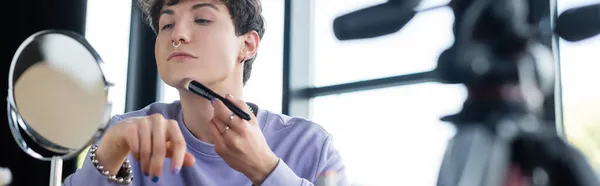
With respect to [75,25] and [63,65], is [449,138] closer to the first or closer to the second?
[63,65]

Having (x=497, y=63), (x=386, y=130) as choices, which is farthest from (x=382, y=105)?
(x=497, y=63)

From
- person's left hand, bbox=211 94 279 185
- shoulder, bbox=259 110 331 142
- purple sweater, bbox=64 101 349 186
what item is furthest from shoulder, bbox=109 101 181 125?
person's left hand, bbox=211 94 279 185

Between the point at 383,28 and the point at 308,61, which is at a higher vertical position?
the point at 383,28

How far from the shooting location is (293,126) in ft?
2.48

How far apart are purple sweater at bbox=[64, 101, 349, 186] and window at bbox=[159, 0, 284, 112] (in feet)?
0.81

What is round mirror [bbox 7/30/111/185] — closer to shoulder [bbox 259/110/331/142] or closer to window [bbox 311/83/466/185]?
shoulder [bbox 259/110/331/142]

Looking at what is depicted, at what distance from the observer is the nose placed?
2.31 ft

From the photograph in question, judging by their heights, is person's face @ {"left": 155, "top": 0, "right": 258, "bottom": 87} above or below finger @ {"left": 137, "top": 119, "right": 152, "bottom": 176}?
above

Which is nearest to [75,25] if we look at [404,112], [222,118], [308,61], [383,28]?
[308,61]

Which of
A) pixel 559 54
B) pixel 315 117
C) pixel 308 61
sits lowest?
pixel 315 117

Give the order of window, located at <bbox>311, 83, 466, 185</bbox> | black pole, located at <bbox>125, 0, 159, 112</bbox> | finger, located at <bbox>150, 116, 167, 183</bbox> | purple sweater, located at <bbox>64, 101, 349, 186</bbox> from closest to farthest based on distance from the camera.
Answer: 1. finger, located at <bbox>150, 116, 167, 183</bbox>
2. purple sweater, located at <bbox>64, 101, 349, 186</bbox>
3. window, located at <bbox>311, 83, 466, 185</bbox>
4. black pole, located at <bbox>125, 0, 159, 112</bbox>

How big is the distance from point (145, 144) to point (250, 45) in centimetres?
30

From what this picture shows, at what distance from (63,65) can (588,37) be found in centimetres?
35

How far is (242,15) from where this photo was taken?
2.56 feet
